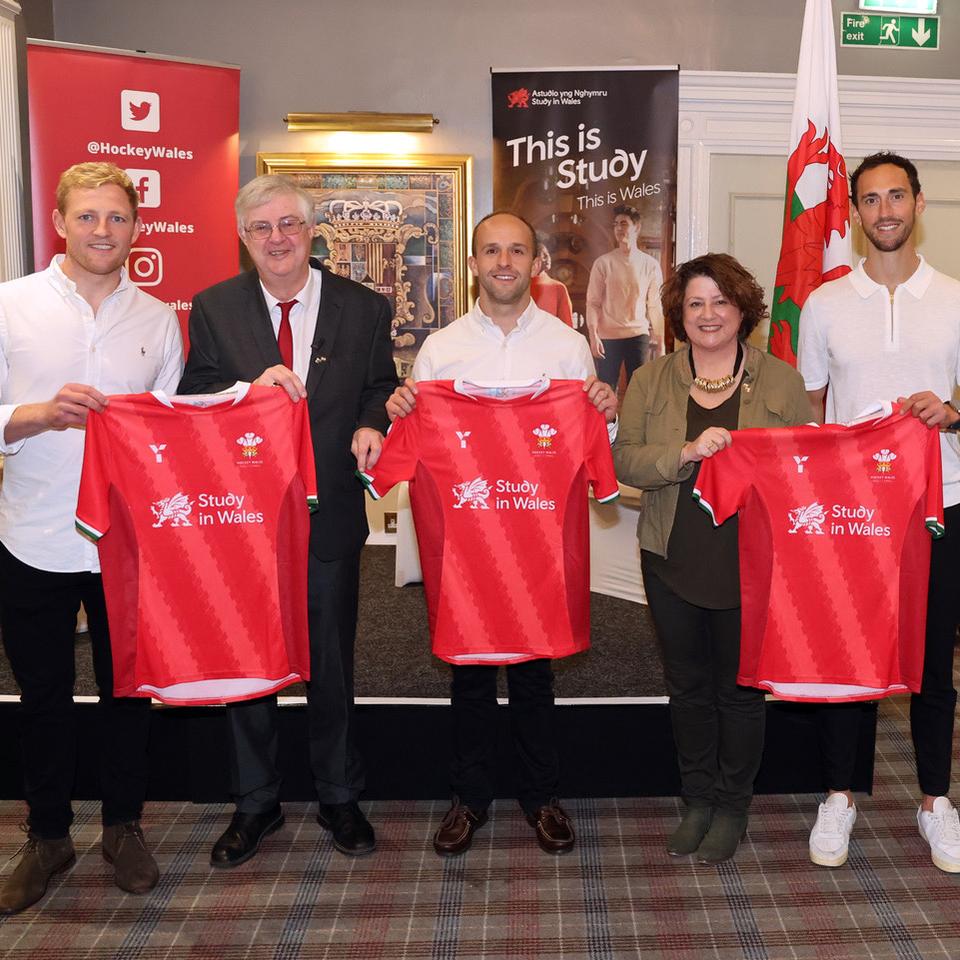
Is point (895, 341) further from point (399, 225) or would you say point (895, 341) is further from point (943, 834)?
point (399, 225)

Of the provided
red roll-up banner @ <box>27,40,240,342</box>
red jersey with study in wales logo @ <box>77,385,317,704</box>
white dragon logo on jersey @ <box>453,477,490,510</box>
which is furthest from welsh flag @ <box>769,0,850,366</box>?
red roll-up banner @ <box>27,40,240,342</box>

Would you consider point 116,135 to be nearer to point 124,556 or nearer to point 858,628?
point 124,556

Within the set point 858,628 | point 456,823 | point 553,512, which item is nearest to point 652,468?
point 553,512

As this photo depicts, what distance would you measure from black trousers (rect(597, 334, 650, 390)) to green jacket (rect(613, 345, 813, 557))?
116 inches

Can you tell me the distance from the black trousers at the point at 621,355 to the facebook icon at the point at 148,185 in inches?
96.4

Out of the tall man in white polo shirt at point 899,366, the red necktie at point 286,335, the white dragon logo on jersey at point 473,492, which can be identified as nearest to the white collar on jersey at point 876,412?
the tall man in white polo shirt at point 899,366

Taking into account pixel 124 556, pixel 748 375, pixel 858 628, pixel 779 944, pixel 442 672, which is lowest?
pixel 779 944

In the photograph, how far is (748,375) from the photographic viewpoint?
2.54 metres

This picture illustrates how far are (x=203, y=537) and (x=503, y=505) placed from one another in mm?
755

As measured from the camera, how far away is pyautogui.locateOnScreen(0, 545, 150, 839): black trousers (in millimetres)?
2473

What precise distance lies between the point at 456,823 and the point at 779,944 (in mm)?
891

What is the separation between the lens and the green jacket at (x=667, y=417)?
8.20ft

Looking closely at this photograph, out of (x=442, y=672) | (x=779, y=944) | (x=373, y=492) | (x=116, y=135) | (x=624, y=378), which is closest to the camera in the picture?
(x=779, y=944)

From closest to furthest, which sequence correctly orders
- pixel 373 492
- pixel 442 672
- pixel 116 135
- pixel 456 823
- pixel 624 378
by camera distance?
pixel 373 492 → pixel 456 823 → pixel 442 672 → pixel 116 135 → pixel 624 378
